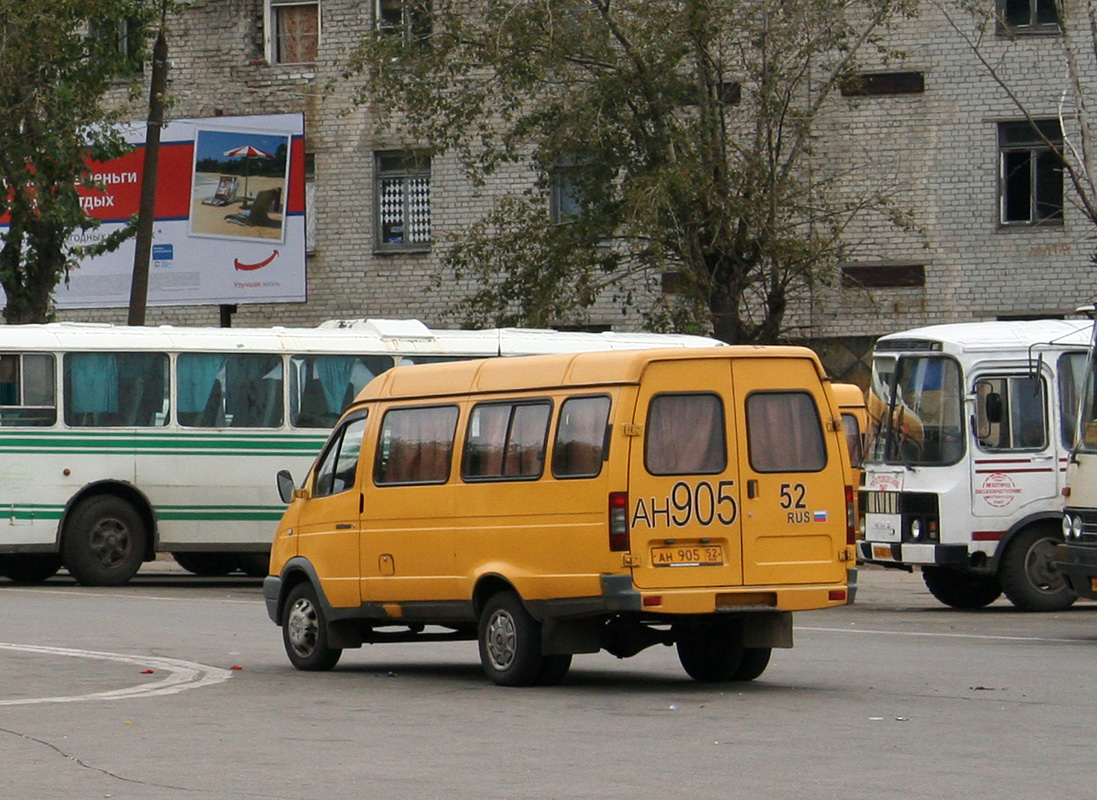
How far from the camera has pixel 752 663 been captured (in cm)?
1331

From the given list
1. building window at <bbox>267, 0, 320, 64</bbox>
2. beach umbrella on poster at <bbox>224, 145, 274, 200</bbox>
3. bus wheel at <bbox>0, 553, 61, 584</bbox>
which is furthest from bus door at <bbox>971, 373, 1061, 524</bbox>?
building window at <bbox>267, 0, 320, 64</bbox>

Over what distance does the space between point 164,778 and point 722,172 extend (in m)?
20.7

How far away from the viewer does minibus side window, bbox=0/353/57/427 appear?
2438 cm

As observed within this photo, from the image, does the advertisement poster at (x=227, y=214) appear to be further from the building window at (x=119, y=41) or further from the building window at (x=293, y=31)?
the building window at (x=119, y=41)

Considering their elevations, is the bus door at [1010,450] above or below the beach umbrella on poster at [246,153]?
below

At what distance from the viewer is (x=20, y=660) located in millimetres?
14922

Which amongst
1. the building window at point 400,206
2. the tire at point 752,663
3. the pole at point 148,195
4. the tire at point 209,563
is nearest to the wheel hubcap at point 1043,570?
the tire at point 752,663

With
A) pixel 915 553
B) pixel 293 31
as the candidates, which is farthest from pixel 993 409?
pixel 293 31

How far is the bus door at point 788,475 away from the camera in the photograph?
12656mm

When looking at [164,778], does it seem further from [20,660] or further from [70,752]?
[20,660]

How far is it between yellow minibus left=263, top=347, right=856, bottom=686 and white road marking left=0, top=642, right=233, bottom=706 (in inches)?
49.6

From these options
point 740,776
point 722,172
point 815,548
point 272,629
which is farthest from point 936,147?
point 740,776

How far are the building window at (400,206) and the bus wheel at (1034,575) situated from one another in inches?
732

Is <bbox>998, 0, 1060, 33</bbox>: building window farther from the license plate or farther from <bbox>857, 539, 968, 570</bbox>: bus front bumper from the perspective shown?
the license plate
